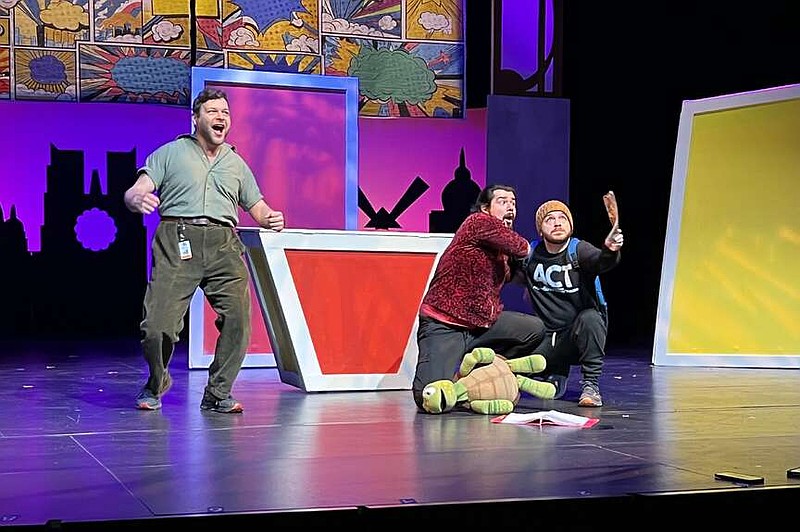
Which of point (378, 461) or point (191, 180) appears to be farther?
point (191, 180)

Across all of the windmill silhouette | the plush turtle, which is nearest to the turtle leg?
the plush turtle

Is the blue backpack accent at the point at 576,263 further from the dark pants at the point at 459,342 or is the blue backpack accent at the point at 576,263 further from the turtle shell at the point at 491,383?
the turtle shell at the point at 491,383

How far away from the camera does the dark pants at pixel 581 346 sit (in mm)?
5156

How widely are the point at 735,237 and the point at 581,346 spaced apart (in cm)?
263

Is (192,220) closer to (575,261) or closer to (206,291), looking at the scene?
(206,291)

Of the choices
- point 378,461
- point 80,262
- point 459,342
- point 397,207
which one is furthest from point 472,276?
point 80,262

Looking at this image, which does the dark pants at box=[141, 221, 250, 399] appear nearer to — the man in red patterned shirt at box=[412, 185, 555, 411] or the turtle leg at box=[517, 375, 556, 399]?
the man in red patterned shirt at box=[412, 185, 555, 411]

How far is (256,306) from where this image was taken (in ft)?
24.3

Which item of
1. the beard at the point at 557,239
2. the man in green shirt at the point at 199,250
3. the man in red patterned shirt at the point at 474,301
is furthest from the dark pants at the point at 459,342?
the man in green shirt at the point at 199,250

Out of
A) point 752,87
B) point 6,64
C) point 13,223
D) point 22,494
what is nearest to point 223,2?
point 6,64

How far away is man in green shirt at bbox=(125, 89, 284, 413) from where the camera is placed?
4.80 metres

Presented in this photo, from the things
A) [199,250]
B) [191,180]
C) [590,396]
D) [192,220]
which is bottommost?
[590,396]

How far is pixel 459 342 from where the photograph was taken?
5031 mm

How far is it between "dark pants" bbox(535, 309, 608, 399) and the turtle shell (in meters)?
0.38
